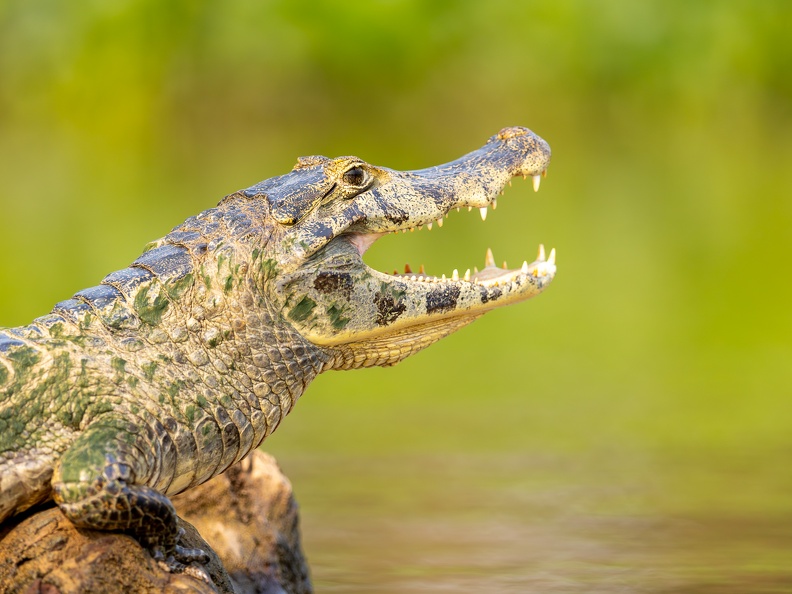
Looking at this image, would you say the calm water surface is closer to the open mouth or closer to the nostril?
the open mouth

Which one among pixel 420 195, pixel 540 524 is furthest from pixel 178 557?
pixel 540 524

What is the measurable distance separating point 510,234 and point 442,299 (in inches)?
468

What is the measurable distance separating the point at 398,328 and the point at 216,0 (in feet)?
116

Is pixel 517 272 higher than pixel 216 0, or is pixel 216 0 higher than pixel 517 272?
pixel 216 0

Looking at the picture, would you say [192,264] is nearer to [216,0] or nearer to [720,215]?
[720,215]

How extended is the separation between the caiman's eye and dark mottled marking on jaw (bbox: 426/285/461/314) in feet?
1.44

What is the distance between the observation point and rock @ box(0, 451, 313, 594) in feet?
12.4

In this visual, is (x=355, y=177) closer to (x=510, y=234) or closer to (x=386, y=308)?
(x=386, y=308)

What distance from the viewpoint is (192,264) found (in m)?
4.30

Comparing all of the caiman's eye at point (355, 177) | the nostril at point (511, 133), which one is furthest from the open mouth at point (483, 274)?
the nostril at point (511, 133)

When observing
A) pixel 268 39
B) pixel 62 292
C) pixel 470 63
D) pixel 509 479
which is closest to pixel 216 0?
pixel 268 39

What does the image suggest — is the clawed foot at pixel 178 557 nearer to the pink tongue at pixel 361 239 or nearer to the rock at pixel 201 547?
the rock at pixel 201 547

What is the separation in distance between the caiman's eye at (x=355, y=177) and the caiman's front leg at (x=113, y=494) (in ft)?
3.96

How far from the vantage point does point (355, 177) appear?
464 centimetres
